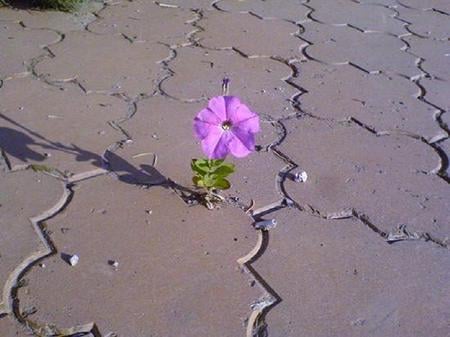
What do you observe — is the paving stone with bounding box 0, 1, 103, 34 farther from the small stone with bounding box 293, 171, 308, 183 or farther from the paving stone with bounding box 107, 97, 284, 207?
the small stone with bounding box 293, 171, 308, 183

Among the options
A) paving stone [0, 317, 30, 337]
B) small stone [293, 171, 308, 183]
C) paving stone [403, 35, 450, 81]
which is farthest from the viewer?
paving stone [403, 35, 450, 81]

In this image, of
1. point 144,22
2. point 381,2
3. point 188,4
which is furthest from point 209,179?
point 381,2

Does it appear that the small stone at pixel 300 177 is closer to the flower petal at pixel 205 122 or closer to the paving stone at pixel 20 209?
the flower petal at pixel 205 122

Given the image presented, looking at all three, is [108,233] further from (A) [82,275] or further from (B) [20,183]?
(B) [20,183]

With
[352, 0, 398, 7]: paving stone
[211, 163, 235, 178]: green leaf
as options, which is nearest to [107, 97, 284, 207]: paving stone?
[211, 163, 235, 178]: green leaf

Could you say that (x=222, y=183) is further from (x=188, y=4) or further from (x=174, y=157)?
(x=188, y=4)

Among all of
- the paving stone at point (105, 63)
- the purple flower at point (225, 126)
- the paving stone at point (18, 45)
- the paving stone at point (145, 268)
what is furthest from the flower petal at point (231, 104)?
the paving stone at point (18, 45)
